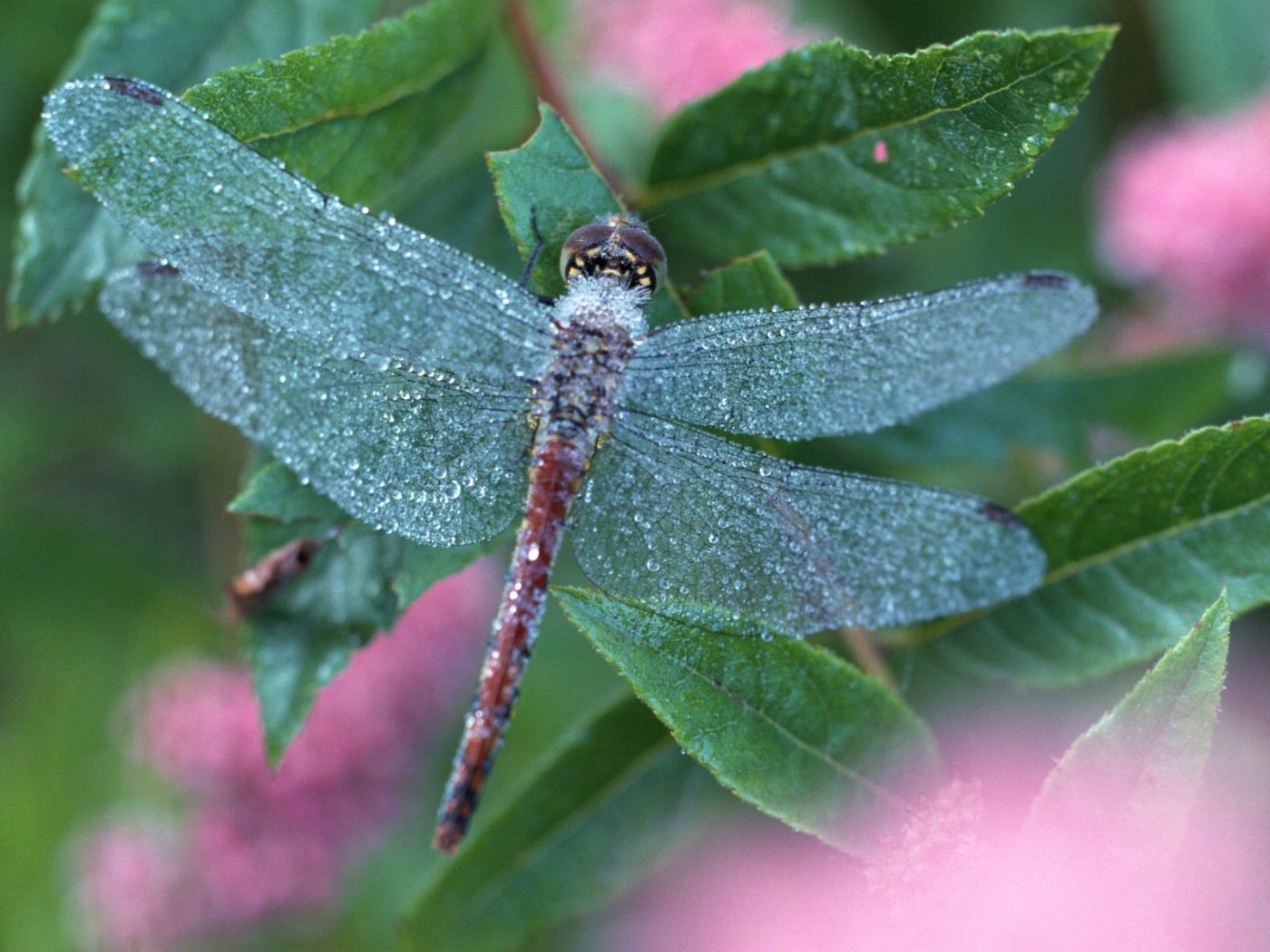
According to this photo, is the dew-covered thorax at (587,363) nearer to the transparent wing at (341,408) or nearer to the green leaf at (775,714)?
the transparent wing at (341,408)

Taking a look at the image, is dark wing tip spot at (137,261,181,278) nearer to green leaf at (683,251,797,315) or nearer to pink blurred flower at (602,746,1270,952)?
green leaf at (683,251,797,315)

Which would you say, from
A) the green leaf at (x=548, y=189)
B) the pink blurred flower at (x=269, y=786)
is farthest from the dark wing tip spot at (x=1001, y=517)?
the pink blurred flower at (x=269, y=786)

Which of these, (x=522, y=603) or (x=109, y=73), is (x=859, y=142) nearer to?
(x=522, y=603)

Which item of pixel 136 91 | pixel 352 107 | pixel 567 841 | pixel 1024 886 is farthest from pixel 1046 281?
pixel 136 91

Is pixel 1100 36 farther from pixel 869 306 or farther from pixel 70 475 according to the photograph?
pixel 70 475

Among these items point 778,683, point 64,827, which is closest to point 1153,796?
point 778,683

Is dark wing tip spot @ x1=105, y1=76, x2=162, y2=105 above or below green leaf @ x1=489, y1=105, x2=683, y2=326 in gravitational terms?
below

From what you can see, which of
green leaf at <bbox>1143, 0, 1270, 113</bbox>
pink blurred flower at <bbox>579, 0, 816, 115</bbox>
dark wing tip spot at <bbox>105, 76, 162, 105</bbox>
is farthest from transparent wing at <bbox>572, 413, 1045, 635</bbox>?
green leaf at <bbox>1143, 0, 1270, 113</bbox>
